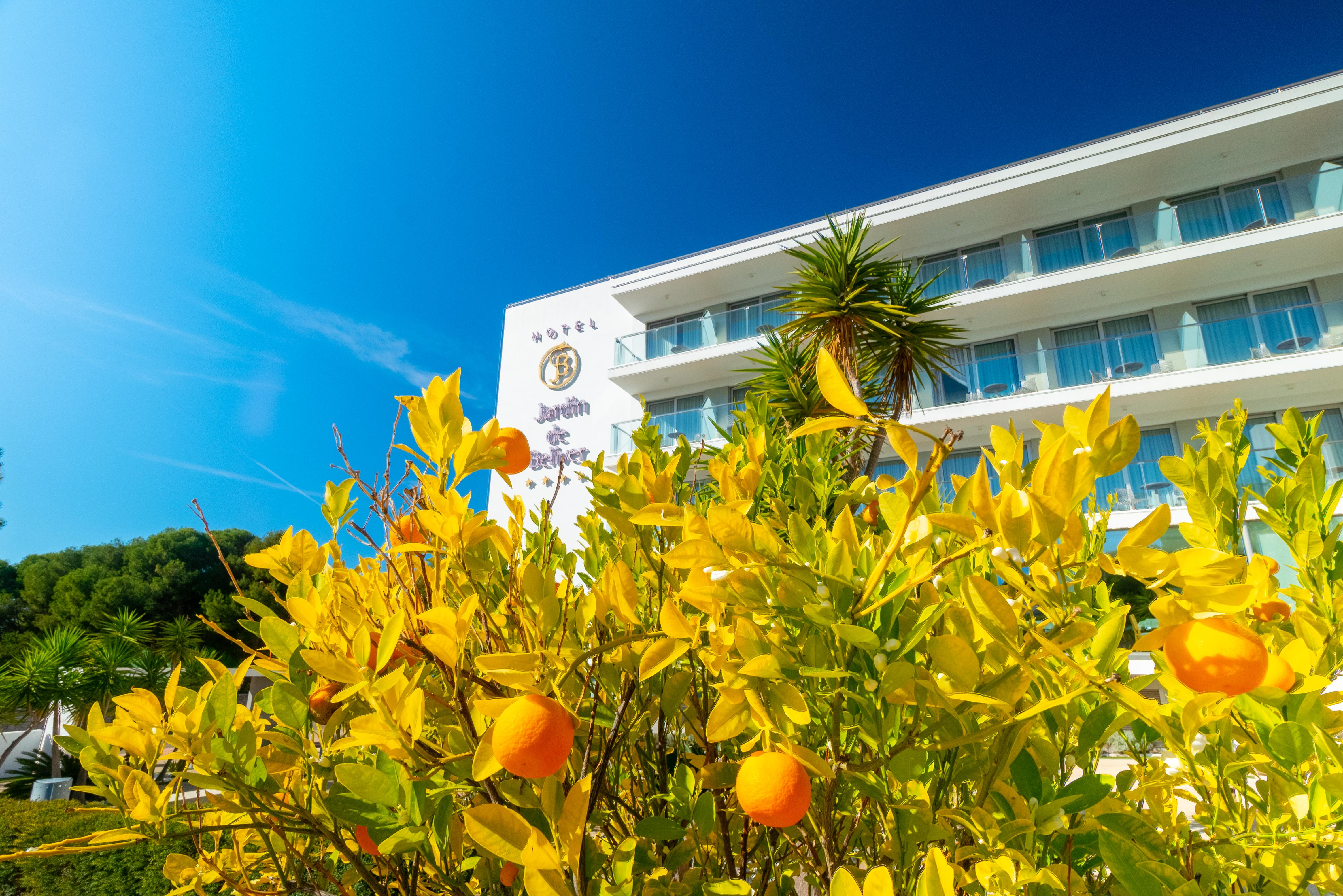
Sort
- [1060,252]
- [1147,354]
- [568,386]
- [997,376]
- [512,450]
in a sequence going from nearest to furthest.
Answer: [512,450]
[1147,354]
[997,376]
[1060,252]
[568,386]

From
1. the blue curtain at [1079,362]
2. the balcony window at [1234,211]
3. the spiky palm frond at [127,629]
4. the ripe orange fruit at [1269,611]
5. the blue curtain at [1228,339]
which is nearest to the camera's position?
the ripe orange fruit at [1269,611]

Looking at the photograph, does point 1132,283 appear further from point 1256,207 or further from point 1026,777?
point 1026,777

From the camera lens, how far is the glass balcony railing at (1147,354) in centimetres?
961

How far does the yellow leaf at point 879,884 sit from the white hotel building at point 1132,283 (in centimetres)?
762

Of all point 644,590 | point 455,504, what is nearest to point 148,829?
point 455,504

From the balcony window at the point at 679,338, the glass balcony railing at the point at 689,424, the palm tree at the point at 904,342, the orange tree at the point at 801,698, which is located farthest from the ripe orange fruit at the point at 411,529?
the balcony window at the point at 679,338

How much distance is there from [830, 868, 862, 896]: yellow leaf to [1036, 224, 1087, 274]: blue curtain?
520 inches

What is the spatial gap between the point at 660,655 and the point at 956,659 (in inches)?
9.6

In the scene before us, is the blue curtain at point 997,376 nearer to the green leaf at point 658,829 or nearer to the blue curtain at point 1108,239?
the blue curtain at point 1108,239

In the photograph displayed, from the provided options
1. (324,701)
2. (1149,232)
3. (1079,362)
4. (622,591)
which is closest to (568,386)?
(1079,362)

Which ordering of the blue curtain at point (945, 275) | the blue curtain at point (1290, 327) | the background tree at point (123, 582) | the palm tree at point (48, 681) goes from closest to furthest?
1. the palm tree at point (48, 681)
2. the blue curtain at point (1290, 327)
3. the blue curtain at point (945, 275)
4. the background tree at point (123, 582)

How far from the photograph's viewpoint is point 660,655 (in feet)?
1.92

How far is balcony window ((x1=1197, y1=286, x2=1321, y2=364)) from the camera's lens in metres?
9.61

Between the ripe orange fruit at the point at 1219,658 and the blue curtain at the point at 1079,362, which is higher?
the blue curtain at the point at 1079,362
